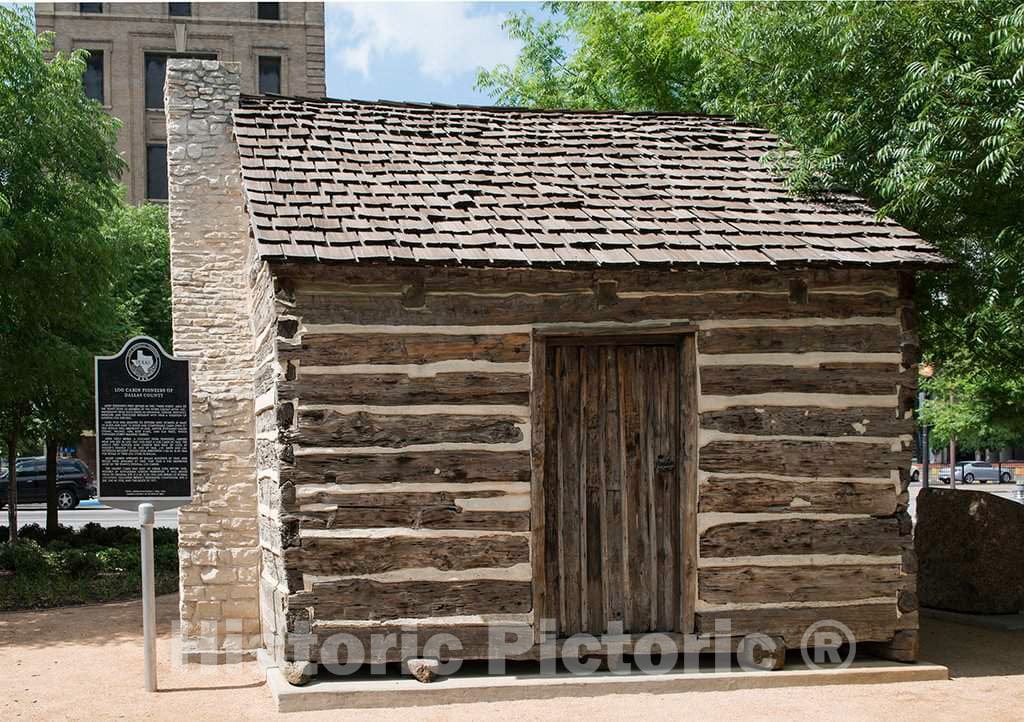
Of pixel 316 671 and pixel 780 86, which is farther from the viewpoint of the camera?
pixel 780 86

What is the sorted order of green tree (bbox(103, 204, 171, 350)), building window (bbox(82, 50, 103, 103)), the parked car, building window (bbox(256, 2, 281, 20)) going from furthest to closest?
1. the parked car
2. building window (bbox(256, 2, 281, 20))
3. building window (bbox(82, 50, 103, 103))
4. green tree (bbox(103, 204, 171, 350))

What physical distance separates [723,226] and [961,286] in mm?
2496

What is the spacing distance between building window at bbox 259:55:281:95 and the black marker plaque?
3307 cm

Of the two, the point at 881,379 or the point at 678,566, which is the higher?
the point at 881,379

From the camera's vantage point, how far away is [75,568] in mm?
14320

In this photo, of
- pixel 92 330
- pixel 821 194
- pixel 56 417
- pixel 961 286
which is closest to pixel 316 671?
pixel 821 194

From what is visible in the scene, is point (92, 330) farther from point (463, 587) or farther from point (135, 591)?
point (463, 587)

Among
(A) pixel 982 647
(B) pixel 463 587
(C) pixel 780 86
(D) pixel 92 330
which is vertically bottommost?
(A) pixel 982 647

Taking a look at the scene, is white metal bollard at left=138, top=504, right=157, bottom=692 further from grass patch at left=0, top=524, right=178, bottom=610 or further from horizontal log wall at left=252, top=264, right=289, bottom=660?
grass patch at left=0, top=524, right=178, bottom=610

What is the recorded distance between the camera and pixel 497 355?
8.05 meters

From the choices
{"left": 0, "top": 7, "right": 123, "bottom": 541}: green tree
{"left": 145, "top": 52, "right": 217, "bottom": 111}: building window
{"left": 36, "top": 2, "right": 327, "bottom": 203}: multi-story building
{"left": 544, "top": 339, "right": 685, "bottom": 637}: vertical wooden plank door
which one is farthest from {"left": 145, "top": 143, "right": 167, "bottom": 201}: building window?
{"left": 544, "top": 339, "right": 685, "bottom": 637}: vertical wooden plank door

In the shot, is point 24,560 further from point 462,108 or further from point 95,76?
point 95,76

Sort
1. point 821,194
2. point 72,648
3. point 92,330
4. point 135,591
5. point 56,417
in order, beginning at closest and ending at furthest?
1. point 821,194
2. point 72,648
3. point 135,591
4. point 92,330
5. point 56,417

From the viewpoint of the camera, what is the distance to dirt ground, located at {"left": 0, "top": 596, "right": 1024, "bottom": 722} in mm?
7238
